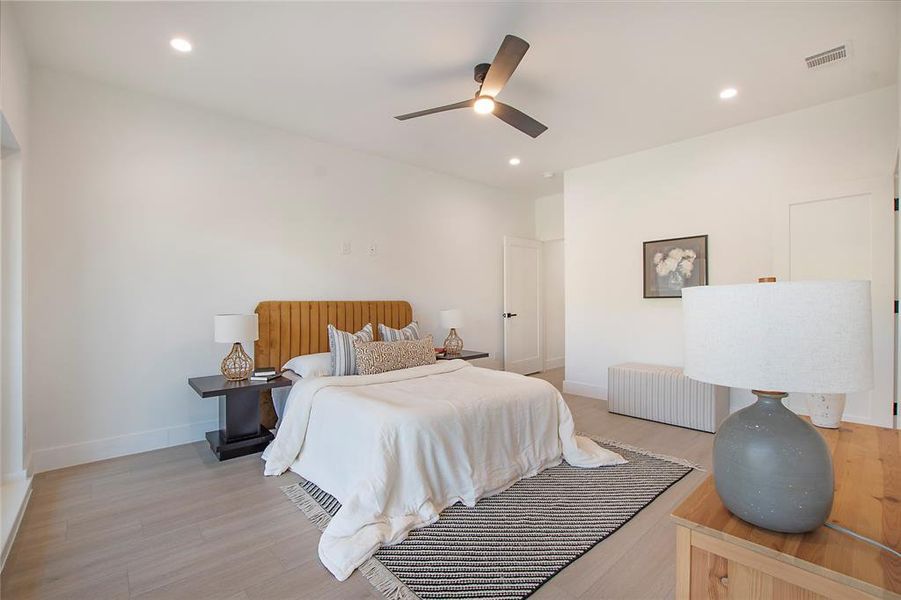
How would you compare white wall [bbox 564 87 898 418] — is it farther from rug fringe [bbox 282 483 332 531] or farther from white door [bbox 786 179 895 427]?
rug fringe [bbox 282 483 332 531]

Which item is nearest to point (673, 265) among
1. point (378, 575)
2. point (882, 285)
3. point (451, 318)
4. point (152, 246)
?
point (882, 285)

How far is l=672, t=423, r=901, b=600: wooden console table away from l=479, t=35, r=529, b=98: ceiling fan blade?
2.19 m

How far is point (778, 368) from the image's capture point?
3.01ft

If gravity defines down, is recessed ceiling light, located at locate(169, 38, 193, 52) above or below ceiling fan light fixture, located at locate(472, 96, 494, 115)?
above

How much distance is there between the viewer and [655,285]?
14.8 ft

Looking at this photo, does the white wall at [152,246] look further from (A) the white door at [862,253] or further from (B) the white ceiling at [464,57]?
(A) the white door at [862,253]

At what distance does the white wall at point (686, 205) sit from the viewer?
3439 millimetres

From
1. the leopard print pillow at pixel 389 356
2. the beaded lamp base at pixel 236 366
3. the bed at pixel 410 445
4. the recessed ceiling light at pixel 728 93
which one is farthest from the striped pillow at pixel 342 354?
the recessed ceiling light at pixel 728 93

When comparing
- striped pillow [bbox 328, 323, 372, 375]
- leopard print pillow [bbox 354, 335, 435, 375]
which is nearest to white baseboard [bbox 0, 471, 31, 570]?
striped pillow [bbox 328, 323, 372, 375]

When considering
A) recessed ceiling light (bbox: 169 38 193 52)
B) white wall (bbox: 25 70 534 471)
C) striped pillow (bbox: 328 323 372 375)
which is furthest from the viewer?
striped pillow (bbox: 328 323 372 375)

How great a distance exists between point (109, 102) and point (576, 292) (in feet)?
16.2

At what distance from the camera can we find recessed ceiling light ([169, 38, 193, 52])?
8.56ft

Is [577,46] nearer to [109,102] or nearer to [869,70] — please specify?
[869,70]

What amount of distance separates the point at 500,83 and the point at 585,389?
383 cm
